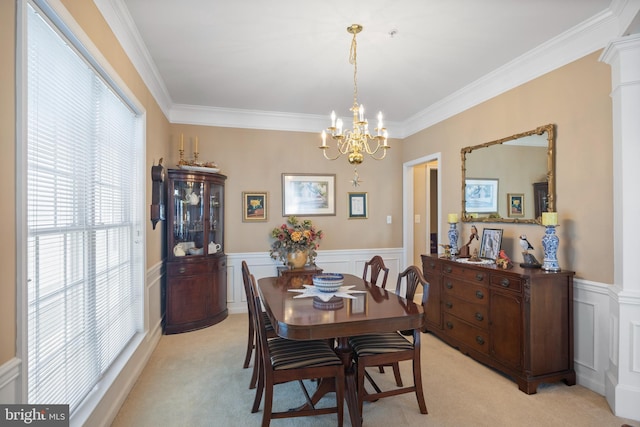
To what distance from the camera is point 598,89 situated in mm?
2469

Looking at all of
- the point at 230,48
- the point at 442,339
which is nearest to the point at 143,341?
the point at 230,48

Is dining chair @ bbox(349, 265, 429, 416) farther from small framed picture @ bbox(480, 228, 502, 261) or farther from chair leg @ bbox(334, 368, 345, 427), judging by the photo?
small framed picture @ bbox(480, 228, 502, 261)

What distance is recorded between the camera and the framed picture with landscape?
15.5 feet

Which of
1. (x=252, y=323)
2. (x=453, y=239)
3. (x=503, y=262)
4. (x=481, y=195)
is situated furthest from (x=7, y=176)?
(x=481, y=195)

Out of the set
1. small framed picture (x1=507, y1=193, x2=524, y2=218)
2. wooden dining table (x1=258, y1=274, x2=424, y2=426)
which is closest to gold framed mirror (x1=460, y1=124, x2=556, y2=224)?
small framed picture (x1=507, y1=193, x2=524, y2=218)

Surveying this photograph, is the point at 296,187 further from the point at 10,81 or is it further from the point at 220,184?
the point at 10,81

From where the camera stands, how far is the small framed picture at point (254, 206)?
4566 mm

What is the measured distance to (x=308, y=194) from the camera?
4797 millimetres

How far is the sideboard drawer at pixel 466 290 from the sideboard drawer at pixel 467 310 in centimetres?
4

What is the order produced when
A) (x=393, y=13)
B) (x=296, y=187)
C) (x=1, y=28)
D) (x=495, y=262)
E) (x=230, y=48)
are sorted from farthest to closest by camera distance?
(x=296, y=187)
(x=495, y=262)
(x=230, y=48)
(x=393, y=13)
(x=1, y=28)

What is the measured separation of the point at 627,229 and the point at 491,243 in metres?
1.16

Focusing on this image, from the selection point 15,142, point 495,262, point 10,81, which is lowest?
point 495,262

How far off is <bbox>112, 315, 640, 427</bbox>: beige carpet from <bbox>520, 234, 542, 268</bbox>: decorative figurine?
3.07 feet

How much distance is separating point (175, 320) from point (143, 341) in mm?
870
